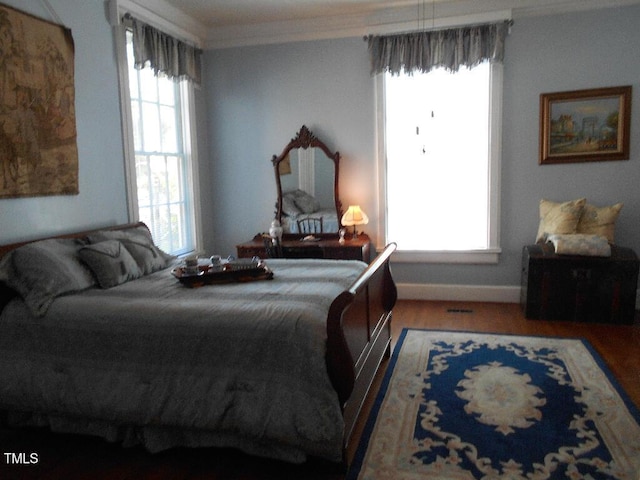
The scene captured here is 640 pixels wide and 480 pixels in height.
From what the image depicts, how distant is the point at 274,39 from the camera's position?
4.94 meters

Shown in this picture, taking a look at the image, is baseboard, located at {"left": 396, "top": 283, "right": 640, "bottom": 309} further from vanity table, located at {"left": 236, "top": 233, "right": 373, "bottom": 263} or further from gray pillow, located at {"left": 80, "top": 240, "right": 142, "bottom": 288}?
gray pillow, located at {"left": 80, "top": 240, "right": 142, "bottom": 288}

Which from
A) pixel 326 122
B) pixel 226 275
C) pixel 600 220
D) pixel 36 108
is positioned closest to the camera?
pixel 226 275

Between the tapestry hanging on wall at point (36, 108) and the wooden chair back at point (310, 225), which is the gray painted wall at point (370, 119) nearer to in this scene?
the wooden chair back at point (310, 225)

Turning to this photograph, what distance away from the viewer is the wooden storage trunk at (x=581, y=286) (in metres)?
3.93

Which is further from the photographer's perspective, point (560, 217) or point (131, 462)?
point (560, 217)

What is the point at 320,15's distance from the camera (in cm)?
470

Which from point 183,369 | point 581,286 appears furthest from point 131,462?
point 581,286

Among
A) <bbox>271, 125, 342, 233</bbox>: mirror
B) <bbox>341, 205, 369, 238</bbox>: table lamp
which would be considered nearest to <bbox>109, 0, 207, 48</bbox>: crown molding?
<bbox>271, 125, 342, 233</bbox>: mirror

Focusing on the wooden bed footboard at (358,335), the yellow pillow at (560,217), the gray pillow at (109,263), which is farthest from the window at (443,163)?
the gray pillow at (109,263)

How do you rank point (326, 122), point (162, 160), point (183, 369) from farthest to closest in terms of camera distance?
point (326, 122)
point (162, 160)
point (183, 369)

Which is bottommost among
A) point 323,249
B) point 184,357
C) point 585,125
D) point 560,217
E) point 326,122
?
point 184,357

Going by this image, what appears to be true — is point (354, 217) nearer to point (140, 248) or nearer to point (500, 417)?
point (140, 248)

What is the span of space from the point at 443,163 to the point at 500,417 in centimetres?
275

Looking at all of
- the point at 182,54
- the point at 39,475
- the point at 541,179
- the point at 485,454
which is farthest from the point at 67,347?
the point at 541,179
